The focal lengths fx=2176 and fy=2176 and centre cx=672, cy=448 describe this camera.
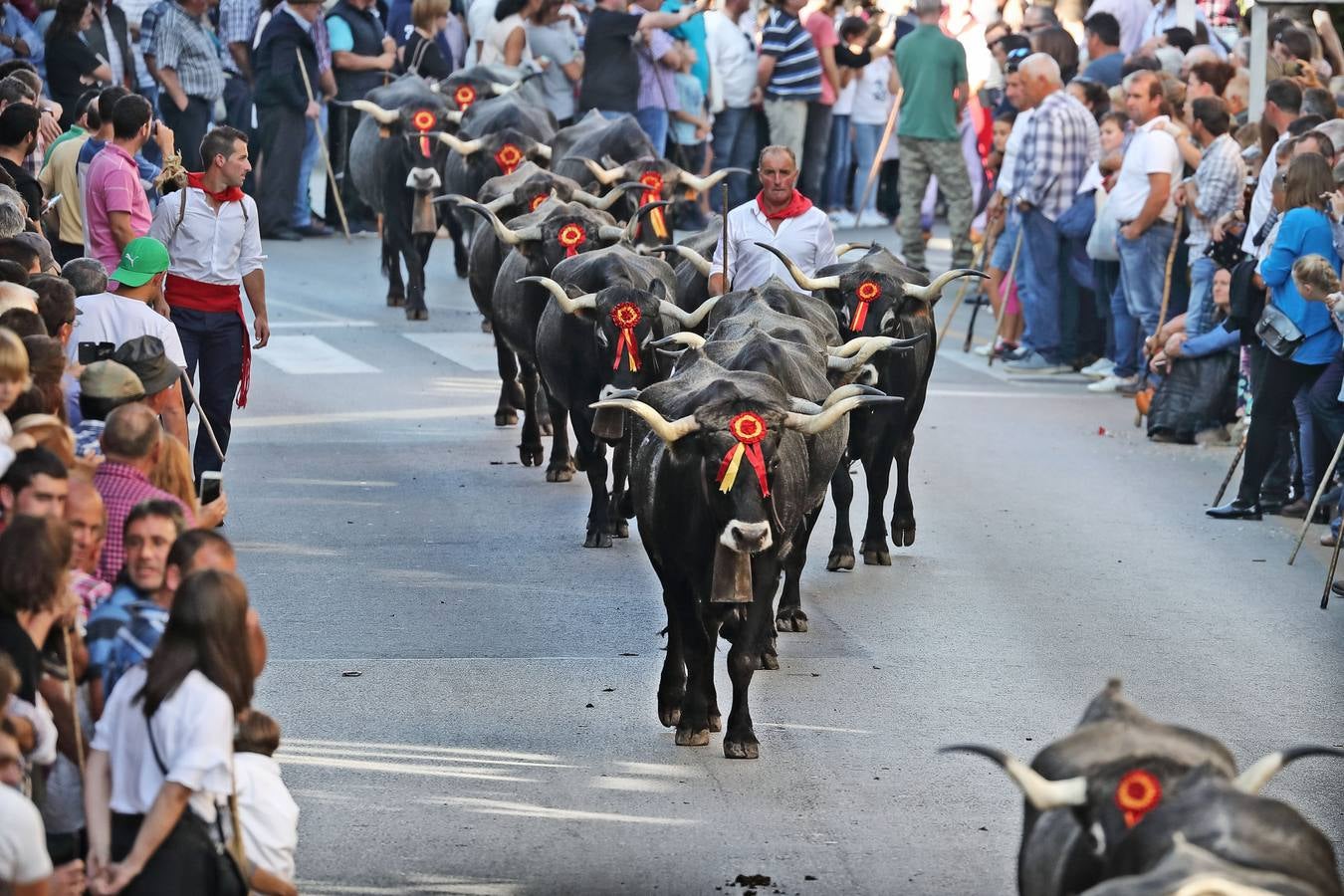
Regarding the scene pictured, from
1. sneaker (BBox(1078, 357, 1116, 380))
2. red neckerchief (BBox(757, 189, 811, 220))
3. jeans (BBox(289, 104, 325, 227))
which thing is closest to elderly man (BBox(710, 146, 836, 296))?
red neckerchief (BBox(757, 189, 811, 220))

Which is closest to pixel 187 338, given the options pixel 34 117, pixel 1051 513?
pixel 34 117

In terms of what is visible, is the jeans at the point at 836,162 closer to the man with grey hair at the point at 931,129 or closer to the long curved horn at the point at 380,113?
the man with grey hair at the point at 931,129

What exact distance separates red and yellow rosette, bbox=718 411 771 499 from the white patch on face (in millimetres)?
156

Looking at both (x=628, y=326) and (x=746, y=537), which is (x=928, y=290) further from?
(x=746, y=537)

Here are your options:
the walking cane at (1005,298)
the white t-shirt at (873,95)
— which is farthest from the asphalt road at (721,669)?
the white t-shirt at (873,95)

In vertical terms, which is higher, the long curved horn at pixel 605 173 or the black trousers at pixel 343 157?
the long curved horn at pixel 605 173

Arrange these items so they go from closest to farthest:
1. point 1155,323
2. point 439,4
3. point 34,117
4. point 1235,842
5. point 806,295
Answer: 1. point 1235,842
2. point 806,295
3. point 34,117
4. point 1155,323
5. point 439,4

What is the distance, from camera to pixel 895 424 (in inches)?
477

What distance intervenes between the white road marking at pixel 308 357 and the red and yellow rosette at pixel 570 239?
13.1 feet

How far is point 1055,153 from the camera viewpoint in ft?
59.3

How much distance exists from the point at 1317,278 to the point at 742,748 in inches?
193

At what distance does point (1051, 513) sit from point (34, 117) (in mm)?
6444

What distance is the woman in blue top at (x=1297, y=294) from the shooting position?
12.1 meters

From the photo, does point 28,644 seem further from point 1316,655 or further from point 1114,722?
point 1316,655
